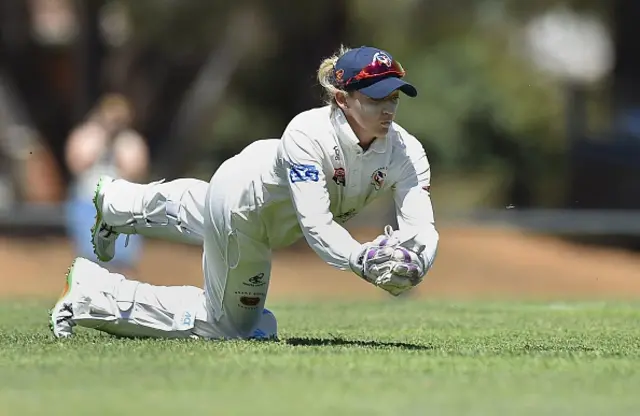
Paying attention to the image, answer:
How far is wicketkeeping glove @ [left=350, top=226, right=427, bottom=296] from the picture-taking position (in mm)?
6152

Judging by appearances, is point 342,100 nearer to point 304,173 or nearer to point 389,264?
point 304,173

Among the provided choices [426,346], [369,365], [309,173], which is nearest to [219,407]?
[369,365]

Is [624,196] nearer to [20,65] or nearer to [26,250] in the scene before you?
[26,250]

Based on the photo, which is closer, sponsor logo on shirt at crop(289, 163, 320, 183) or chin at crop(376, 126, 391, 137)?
sponsor logo on shirt at crop(289, 163, 320, 183)

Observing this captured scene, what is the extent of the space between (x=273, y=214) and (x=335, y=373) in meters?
1.40

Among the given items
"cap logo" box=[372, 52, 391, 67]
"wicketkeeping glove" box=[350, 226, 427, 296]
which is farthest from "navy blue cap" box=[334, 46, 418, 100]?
"wicketkeeping glove" box=[350, 226, 427, 296]

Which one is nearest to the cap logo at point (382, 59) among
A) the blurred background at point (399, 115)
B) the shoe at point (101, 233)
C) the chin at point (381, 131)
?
the chin at point (381, 131)

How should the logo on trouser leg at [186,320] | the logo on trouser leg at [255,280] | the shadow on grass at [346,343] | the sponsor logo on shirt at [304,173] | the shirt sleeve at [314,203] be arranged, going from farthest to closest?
the logo on trouser leg at [186,320] → the logo on trouser leg at [255,280] → the shadow on grass at [346,343] → the sponsor logo on shirt at [304,173] → the shirt sleeve at [314,203]

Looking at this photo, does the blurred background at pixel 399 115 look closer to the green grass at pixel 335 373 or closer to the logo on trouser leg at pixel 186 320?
the logo on trouser leg at pixel 186 320

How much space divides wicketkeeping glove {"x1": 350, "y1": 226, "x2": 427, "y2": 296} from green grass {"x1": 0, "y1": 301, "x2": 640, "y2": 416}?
15.2 inches

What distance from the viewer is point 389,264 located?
20.2ft

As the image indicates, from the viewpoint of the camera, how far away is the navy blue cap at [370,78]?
260 inches

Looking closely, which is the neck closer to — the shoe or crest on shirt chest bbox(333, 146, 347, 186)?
crest on shirt chest bbox(333, 146, 347, 186)

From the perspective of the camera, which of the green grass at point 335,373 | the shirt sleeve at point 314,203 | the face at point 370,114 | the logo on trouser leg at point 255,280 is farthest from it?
the logo on trouser leg at point 255,280
